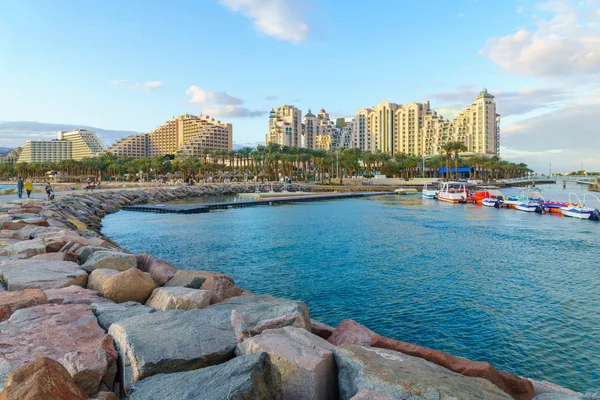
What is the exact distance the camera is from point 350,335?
713 cm

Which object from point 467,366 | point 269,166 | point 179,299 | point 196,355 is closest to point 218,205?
point 179,299

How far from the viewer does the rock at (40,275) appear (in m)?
8.30

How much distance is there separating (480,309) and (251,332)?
28.8 ft

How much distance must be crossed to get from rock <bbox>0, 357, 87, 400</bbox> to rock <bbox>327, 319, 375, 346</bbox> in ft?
13.5

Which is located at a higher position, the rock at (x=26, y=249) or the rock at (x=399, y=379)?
the rock at (x=26, y=249)

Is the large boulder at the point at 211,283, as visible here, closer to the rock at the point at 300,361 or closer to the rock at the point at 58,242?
the rock at the point at 300,361

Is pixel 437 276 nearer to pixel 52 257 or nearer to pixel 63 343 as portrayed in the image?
pixel 52 257

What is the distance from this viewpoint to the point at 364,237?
26.7 metres

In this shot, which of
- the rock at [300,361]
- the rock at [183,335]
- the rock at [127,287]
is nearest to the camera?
the rock at [300,361]

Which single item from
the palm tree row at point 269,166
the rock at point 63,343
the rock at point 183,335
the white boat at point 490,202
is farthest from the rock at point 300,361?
the palm tree row at point 269,166

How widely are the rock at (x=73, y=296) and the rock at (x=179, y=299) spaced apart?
91cm

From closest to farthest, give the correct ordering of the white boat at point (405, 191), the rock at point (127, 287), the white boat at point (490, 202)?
the rock at point (127, 287) < the white boat at point (490, 202) < the white boat at point (405, 191)

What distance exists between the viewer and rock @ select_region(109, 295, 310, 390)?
16.4 ft

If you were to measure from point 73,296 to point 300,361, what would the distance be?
197 inches
